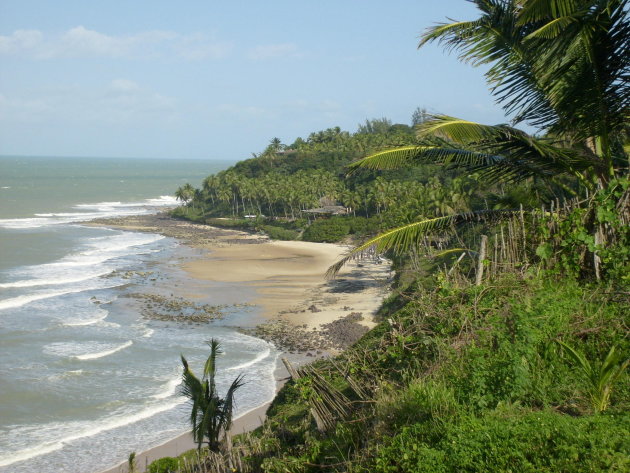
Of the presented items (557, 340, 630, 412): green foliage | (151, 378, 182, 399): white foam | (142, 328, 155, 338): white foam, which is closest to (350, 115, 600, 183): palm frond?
(557, 340, 630, 412): green foliage

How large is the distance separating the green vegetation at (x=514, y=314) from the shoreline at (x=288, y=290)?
3346 millimetres

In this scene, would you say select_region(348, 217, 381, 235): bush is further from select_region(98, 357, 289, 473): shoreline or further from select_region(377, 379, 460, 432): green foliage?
select_region(377, 379, 460, 432): green foliage

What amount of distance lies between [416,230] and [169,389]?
43.2 ft

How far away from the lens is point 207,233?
2488 inches

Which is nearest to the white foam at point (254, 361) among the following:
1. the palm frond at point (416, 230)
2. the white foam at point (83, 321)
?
the white foam at point (83, 321)

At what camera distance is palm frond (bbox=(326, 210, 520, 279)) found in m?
8.02

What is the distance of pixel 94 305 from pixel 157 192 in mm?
90523

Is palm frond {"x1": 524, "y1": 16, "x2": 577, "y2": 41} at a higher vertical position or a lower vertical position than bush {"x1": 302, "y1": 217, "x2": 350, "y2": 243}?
higher

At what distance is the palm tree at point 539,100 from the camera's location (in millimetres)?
6969

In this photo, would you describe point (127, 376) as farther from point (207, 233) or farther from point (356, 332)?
point (207, 233)

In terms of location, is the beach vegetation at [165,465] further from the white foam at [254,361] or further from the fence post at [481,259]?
the white foam at [254,361]

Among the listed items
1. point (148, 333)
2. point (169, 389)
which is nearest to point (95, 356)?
point (148, 333)

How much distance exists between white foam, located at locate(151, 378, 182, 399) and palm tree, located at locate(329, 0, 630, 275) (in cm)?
1204

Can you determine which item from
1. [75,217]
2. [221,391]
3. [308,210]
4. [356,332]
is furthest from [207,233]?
[221,391]
